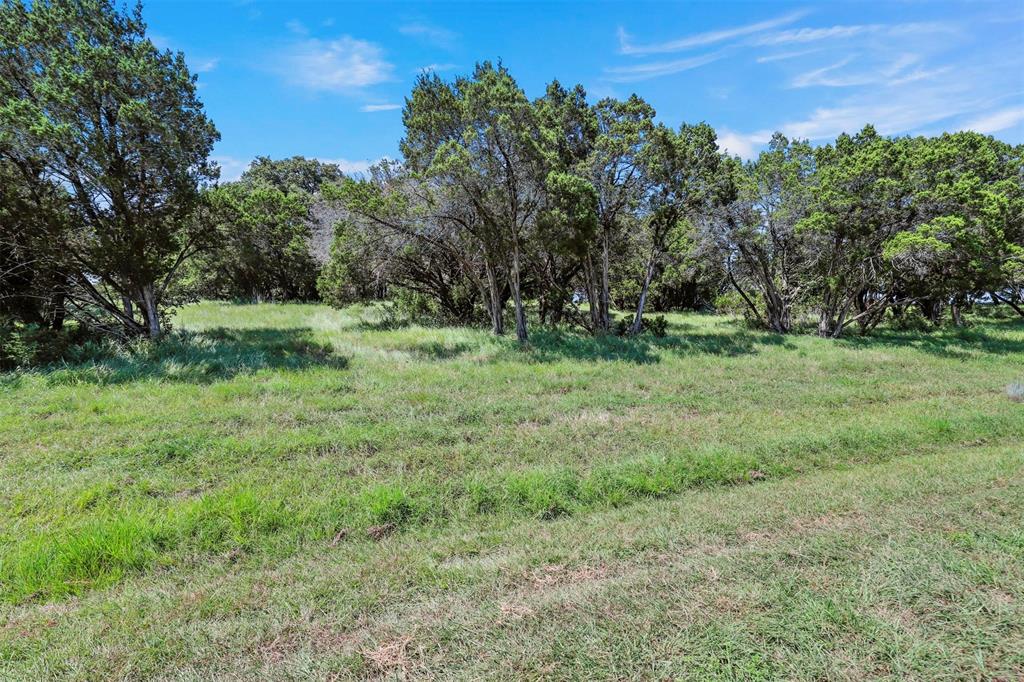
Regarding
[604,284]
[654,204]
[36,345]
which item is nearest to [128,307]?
[36,345]

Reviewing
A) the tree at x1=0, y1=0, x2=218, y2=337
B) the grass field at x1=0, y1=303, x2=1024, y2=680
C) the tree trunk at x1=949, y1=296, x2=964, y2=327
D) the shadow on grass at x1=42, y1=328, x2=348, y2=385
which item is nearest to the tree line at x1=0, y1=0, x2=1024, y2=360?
the tree at x1=0, y1=0, x2=218, y2=337

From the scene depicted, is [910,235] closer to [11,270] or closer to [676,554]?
[676,554]

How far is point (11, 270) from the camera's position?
998 cm

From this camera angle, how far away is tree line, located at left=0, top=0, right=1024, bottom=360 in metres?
10.4

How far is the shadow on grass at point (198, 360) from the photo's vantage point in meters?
8.48

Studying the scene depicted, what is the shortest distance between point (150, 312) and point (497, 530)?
13.1 meters

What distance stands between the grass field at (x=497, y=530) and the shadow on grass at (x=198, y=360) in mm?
134

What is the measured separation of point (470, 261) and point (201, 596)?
14.7 m

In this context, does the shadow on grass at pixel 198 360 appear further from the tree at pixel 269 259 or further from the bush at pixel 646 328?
the bush at pixel 646 328

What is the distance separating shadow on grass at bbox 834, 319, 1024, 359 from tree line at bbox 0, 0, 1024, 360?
1.53 meters

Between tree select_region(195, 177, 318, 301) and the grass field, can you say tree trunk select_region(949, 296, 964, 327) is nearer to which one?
the grass field

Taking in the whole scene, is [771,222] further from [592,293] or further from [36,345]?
[36,345]

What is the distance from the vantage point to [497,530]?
4348 mm

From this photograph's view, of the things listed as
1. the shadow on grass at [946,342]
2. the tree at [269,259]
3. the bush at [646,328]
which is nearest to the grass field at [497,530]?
the shadow on grass at [946,342]
